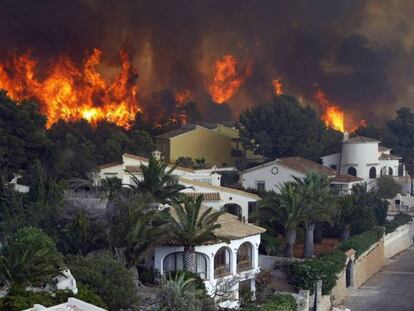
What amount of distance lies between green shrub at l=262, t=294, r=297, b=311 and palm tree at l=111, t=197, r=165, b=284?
502 centimetres

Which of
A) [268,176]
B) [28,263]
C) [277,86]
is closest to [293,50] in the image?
[277,86]

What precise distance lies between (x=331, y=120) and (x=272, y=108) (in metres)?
24.3

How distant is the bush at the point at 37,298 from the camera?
28333 mm

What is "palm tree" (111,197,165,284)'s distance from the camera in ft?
122

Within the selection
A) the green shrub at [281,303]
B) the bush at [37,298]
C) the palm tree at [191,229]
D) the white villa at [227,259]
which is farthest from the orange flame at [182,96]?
the bush at [37,298]

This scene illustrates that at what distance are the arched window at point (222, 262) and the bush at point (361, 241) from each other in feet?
32.8

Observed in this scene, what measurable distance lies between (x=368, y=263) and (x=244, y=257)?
13.3 m

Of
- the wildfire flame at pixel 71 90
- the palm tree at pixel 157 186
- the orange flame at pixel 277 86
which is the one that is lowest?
the palm tree at pixel 157 186

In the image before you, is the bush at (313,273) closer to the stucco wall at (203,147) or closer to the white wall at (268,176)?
the white wall at (268,176)

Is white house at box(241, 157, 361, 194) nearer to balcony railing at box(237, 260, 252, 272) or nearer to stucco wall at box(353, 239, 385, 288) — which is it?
stucco wall at box(353, 239, 385, 288)

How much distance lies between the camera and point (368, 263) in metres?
52.9

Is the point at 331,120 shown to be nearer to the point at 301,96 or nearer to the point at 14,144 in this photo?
the point at 301,96

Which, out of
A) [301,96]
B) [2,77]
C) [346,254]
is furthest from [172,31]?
[346,254]

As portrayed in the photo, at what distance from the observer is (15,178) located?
53.0 m
